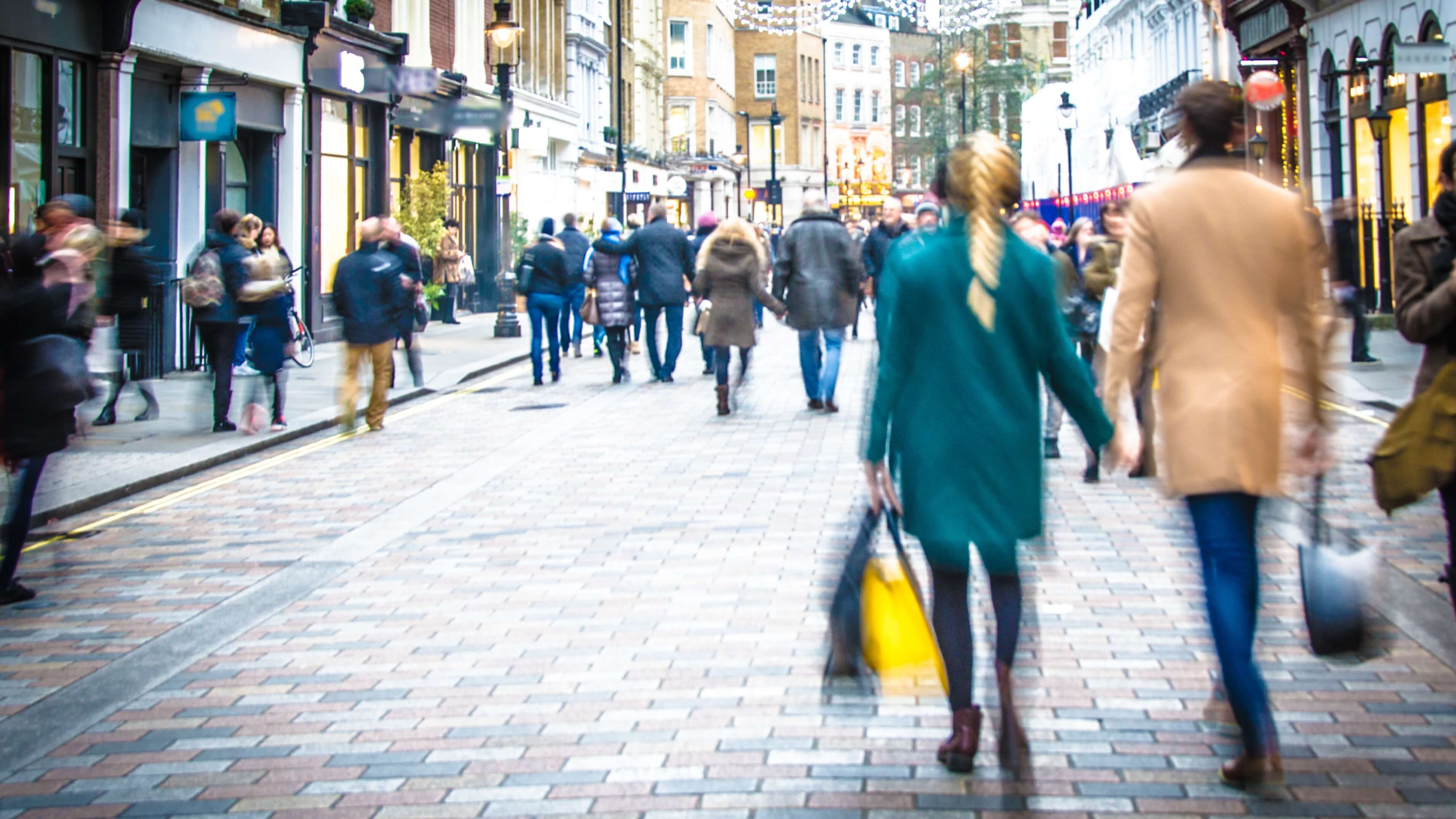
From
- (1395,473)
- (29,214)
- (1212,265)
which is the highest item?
(29,214)

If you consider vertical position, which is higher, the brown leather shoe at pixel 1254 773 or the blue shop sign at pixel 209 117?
the blue shop sign at pixel 209 117

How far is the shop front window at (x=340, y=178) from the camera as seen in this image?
2691 centimetres

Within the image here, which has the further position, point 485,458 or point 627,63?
point 627,63

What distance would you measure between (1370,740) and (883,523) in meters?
4.02

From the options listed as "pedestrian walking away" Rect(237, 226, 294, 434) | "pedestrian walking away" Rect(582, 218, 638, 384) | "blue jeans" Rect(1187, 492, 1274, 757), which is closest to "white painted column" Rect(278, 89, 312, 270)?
"pedestrian walking away" Rect(582, 218, 638, 384)

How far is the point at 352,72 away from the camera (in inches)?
1068

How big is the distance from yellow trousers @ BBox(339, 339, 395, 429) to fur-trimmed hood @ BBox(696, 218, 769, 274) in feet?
9.61

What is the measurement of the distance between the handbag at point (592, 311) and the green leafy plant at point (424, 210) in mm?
7690

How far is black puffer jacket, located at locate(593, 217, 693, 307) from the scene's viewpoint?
1828 cm

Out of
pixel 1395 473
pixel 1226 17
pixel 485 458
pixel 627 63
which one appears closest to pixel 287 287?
pixel 485 458

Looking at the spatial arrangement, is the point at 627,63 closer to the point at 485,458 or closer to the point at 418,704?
the point at 485,458

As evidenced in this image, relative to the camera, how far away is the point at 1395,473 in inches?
207

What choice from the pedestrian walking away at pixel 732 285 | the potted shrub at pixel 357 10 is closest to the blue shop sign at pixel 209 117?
the potted shrub at pixel 357 10

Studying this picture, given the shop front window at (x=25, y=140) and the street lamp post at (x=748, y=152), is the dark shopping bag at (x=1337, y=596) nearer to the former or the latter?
the shop front window at (x=25, y=140)
